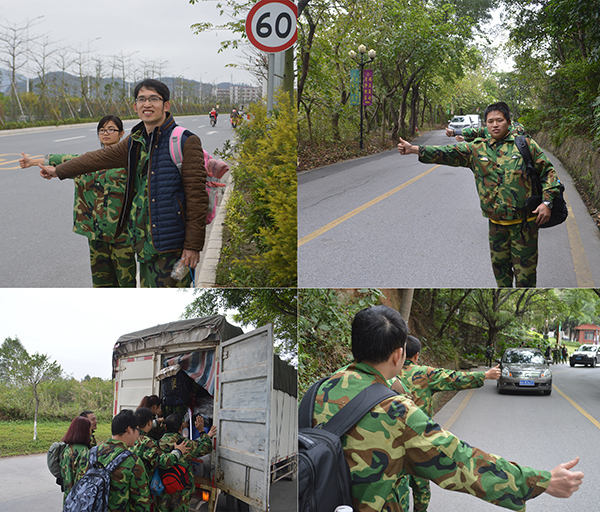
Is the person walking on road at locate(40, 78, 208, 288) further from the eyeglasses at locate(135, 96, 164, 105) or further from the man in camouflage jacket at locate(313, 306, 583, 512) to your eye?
the man in camouflage jacket at locate(313, 306, 583, 512)

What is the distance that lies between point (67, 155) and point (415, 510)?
9.63 ft

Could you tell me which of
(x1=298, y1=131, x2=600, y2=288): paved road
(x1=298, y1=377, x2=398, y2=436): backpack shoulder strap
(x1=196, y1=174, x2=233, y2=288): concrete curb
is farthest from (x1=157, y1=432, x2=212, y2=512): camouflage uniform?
(x1=298, y1=377, x2=398, y2=436): backpack shoulder strap

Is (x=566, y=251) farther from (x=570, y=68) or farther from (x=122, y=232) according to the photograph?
(x=122, y=232)

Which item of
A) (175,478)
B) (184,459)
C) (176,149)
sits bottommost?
(175,478)

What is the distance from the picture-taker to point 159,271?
109 inches

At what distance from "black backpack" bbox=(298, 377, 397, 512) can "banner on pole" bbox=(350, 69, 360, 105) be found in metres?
2.25

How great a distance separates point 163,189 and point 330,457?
5.38 feet

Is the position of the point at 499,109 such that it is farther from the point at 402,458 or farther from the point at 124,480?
the point at 124,480

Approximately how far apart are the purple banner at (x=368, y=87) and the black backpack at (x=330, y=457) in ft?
7.26

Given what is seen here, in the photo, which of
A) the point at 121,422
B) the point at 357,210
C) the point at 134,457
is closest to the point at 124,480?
the point at 134,457

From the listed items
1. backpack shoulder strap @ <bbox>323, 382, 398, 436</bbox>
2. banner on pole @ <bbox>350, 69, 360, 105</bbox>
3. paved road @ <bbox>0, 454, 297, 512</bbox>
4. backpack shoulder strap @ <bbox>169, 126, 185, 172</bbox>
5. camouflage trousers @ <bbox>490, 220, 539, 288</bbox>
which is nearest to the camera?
backpack shoulder strap @ <bbox>323, 382, 398, 436</bbox>

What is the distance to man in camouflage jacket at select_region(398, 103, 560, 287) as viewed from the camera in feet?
9.31

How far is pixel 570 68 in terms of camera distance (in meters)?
3.28

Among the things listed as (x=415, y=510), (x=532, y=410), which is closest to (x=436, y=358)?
(x=532, y=410)
